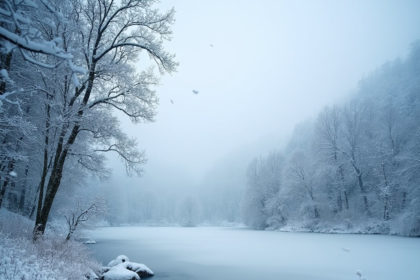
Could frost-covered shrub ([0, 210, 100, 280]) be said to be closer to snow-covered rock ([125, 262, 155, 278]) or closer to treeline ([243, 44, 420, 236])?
snow-covered rock ([125, 262, 155, 278])

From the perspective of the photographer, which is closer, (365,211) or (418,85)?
(365,211)

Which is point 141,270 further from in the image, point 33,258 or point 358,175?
point 358,175

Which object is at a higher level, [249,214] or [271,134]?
[271,134]

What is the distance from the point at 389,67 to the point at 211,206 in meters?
74.5

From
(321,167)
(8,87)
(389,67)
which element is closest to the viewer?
(8,87)

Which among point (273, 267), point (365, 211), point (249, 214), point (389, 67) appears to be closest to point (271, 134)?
point (389, 67)

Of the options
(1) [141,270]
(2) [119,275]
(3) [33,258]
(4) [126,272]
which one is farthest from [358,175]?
(3) [33,258]

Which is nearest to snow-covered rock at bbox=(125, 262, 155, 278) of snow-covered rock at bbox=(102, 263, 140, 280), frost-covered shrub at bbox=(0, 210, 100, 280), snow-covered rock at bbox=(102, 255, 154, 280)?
snow-covered rock at bbox=(102, 255, 154, 280)

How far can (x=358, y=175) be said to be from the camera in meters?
33.5

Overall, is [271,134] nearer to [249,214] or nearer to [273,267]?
[249,214]

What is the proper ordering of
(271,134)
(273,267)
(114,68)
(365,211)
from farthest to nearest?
(271,134) → (365,211) → (273,267) → (114,68)

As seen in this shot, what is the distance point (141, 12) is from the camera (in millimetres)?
9758

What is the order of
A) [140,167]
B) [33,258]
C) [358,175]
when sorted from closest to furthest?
[33,258] → [140,167] → [358,175]

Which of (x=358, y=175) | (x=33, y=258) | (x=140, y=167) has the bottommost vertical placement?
(x=33, y=258)
